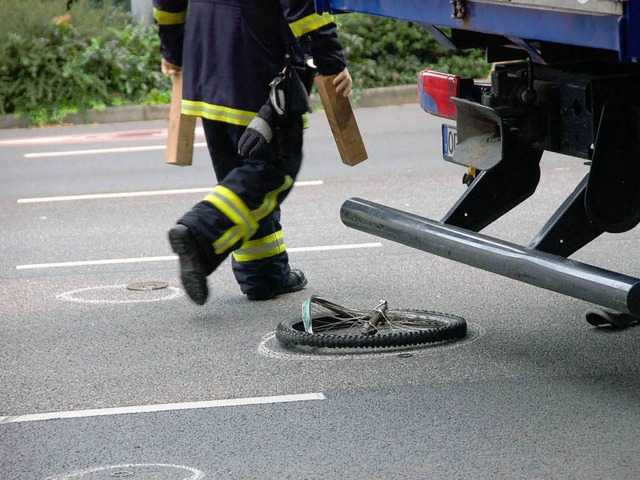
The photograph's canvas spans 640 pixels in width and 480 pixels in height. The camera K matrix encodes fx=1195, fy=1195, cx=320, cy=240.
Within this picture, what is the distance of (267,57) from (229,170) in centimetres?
58

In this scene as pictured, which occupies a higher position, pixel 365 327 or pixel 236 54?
pixel 236 54

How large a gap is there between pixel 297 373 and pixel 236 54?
63.5 inches

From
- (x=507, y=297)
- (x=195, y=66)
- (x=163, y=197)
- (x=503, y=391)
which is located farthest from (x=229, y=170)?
(x=163, y=197)

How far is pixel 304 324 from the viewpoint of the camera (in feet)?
16.5

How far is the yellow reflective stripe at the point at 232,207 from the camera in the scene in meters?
5.27

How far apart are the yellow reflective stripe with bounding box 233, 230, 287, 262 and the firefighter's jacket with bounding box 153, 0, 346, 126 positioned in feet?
2.03

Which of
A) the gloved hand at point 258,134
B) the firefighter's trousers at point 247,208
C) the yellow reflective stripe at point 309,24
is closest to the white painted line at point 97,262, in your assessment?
the firefighter's trousers at point 247,208

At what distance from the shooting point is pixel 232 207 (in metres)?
5.29

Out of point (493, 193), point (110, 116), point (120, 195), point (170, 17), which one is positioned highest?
point (170, 17)

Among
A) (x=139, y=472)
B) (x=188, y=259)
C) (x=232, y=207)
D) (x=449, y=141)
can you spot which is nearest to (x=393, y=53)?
(x=232, y=207)

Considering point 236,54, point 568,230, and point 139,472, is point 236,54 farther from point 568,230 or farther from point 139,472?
point 139,472

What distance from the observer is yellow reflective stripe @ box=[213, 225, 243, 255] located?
5.22 meters

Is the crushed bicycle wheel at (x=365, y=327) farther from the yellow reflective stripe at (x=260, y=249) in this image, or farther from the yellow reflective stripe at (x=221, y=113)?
the yellow reflective stripe at (x=221, y=113)

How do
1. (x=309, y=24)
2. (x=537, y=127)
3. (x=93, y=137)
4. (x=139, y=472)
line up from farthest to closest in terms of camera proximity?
1. (x=93, y=137)
2. (x=309, y=24)
3. (x=537, y=127)
4. (x=139, y=472)
